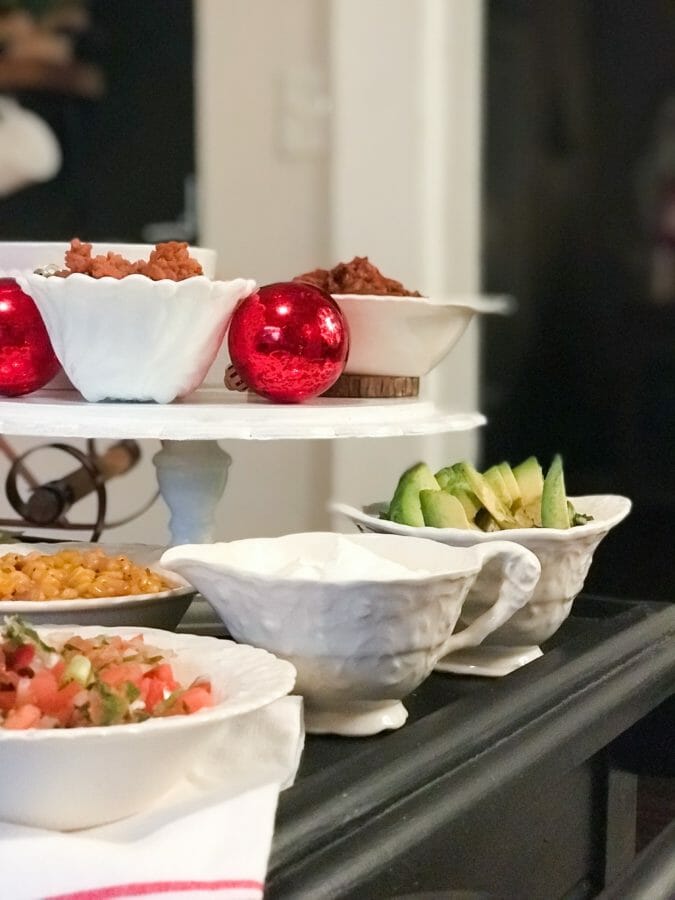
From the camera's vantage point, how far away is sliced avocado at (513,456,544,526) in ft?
2.42

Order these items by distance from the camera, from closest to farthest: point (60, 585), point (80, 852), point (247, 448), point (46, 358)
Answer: point (80, 852) < point (60, 585) < point (46, 358) < point (247, 448)

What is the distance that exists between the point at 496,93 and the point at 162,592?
1.08 metres

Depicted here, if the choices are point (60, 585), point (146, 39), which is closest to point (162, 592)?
point (60, 585)

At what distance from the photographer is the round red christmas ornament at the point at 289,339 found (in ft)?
2.35

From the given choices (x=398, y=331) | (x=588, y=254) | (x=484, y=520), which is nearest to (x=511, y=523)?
(x=484, y=520)

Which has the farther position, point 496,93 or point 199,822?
point 496,93

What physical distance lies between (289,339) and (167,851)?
14.3 inches

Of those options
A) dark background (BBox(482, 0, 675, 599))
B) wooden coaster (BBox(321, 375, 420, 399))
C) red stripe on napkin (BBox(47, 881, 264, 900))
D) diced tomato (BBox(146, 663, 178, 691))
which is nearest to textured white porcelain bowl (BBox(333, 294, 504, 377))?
wooden coaster (BBox(321, 375, 420, 399))

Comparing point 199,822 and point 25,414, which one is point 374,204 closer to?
point 25,414

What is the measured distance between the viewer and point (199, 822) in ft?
1.44

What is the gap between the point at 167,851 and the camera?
0.42 m

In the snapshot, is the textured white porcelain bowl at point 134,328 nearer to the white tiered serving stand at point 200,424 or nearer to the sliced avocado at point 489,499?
the white tiered serving stand at point 200,424

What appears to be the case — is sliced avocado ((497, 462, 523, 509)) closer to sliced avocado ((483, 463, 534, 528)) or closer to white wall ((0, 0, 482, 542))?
sliced avocado ((483, 463, 534, 528))

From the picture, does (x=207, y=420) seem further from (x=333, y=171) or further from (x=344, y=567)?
(x=333, y=171)
